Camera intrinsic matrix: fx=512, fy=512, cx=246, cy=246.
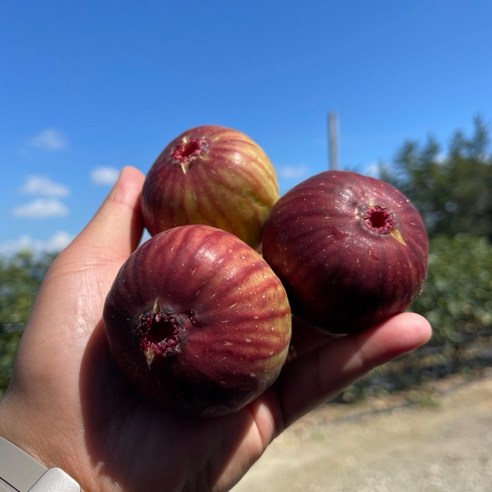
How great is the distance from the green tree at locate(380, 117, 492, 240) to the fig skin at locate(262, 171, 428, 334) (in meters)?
14.2

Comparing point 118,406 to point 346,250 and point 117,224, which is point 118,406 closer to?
point 117,224

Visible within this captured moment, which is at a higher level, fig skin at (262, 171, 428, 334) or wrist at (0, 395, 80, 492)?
fig skin at (262, 171, 428, 334)

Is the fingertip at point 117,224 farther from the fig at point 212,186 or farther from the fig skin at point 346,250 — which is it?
the fig skin at point 346,250

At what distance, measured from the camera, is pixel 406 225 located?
211cm

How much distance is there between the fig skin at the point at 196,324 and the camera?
1.66 meters

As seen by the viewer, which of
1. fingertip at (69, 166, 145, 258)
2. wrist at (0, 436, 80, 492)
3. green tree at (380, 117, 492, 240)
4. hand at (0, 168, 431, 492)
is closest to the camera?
wrist at (0, 436, 80, 492)

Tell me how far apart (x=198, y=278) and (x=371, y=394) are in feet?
18.9

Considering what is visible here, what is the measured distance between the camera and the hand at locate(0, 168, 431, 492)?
2135 mm

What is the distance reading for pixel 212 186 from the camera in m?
2.22

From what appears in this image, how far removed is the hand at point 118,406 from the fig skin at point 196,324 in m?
0.45

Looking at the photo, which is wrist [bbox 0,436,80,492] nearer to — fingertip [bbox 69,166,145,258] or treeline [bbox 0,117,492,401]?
fingertip [bbox 69,166,145,258]

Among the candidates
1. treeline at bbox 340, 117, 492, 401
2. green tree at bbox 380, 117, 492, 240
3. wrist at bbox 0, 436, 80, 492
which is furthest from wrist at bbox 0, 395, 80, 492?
green tree at bbox 380, 117, 492, 240

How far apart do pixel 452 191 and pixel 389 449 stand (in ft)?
40.2

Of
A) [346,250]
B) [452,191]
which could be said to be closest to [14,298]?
[346,250]
